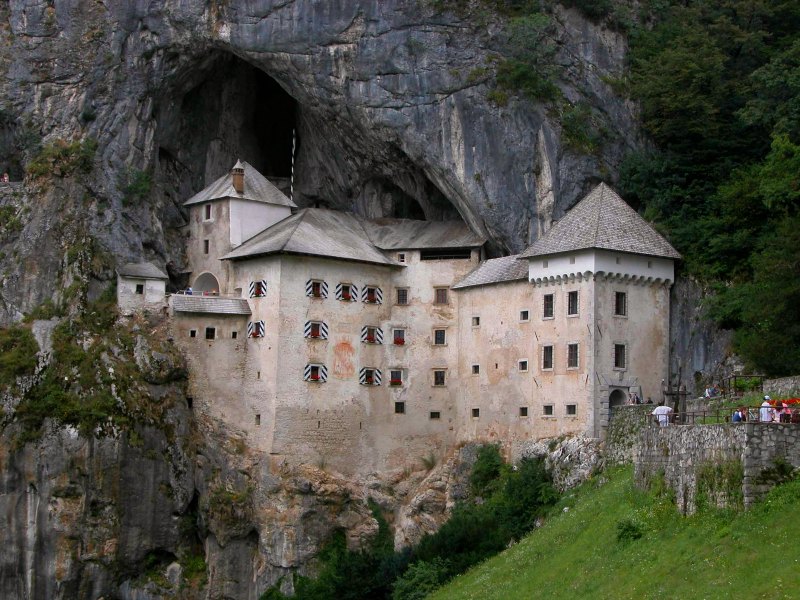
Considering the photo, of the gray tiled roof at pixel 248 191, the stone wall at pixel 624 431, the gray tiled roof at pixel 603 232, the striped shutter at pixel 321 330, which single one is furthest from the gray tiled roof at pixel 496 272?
the gray tiled roof at pixel 248 191

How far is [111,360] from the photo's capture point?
77125mm

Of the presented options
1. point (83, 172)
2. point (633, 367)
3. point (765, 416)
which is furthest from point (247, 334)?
point (765, 416)

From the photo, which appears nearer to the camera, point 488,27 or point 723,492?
point 723,492

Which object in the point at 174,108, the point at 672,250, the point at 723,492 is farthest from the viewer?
the point at 174,108

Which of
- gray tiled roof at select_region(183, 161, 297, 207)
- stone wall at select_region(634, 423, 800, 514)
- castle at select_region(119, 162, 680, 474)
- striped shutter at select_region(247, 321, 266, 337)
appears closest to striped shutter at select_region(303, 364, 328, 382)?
castle at select_region(119, 162, 680, 474)

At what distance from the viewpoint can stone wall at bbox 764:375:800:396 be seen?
55.2m

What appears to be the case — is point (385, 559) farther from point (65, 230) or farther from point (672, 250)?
point (65, 230)

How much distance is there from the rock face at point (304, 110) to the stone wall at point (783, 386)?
71.9ft

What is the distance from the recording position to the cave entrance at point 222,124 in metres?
85.1

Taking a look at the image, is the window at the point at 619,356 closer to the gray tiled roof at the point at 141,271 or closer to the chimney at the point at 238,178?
the chimney at the point at 238,178

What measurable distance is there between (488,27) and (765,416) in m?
38.8

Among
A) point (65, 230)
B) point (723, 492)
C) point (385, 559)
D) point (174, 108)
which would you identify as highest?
point (174, 108)

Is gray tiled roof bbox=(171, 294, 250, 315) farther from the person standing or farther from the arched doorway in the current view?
the person standing

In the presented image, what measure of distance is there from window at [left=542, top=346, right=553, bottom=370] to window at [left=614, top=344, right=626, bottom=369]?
3135 mm
